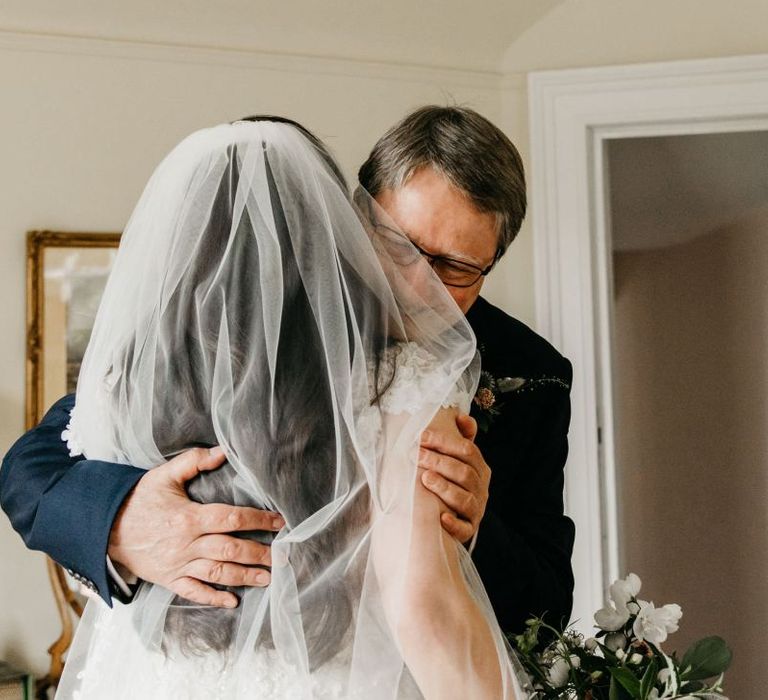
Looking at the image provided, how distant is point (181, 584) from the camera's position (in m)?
1.06

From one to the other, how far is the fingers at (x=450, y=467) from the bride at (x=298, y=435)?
25mm

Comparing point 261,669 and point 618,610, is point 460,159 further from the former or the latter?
point 261,669

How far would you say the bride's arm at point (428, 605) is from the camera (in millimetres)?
964

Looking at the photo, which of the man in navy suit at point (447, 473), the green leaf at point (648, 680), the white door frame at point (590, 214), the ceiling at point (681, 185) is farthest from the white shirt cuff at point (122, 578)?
the ceiling at point (681, 185)

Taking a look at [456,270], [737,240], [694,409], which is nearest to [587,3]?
[737,240]

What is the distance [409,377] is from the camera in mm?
1025

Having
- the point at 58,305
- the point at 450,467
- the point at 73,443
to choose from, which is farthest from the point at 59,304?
the point at 450,467

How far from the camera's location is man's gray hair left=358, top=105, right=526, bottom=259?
4.93 feet

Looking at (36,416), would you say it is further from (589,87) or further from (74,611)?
(589,87)

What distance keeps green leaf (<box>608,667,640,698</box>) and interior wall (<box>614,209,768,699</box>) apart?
2.17 meters

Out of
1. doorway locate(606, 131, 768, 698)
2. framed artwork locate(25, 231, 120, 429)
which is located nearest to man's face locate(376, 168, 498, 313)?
framed artwork locate(25, 231, 120, 429)

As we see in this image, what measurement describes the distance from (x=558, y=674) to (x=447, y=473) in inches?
14.4

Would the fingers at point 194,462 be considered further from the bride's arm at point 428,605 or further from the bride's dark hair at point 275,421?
the bride's arm at point 428,605

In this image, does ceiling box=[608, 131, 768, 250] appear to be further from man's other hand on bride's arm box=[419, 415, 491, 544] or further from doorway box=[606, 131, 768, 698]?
man's other hand on bride's arm box=[419, 415, 491, 544]
